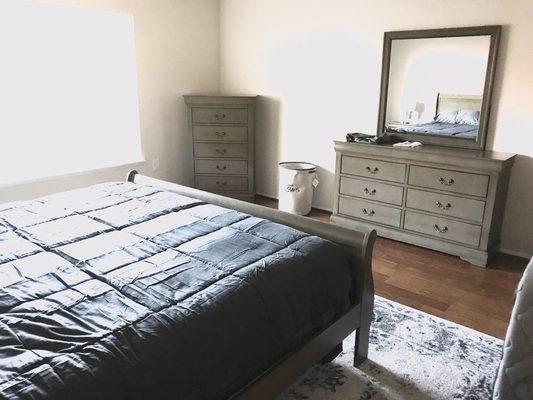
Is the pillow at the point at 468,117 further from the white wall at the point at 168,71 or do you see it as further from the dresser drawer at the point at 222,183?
the white wall at the point at 168,71

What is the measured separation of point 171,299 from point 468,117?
2950 mm

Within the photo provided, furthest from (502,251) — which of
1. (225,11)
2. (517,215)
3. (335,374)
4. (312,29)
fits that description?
(225,11)

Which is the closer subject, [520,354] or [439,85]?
[520,354]

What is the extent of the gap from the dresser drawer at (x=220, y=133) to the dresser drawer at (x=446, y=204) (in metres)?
1.84

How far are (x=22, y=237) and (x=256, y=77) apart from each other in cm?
328

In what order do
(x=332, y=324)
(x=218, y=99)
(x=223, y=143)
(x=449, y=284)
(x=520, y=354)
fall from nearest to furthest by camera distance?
Result: (x=520, y=354), (x=332, y=324), (x=449, y=284), (x=218, y=99), (x=223, y=143)

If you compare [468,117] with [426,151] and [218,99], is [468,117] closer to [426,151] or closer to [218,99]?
[426,151]

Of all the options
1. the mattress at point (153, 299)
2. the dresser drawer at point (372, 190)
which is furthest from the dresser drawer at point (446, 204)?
the mattress at point (153, 299)

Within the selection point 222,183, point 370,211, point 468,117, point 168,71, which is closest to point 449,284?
point 370,211

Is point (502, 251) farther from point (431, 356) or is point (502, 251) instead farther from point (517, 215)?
point (431, 356)

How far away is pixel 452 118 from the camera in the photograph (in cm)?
349

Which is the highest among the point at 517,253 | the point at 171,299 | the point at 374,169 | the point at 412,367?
the point at 374,169

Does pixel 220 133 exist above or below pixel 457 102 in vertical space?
below

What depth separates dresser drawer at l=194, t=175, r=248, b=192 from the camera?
4551 millimetres
